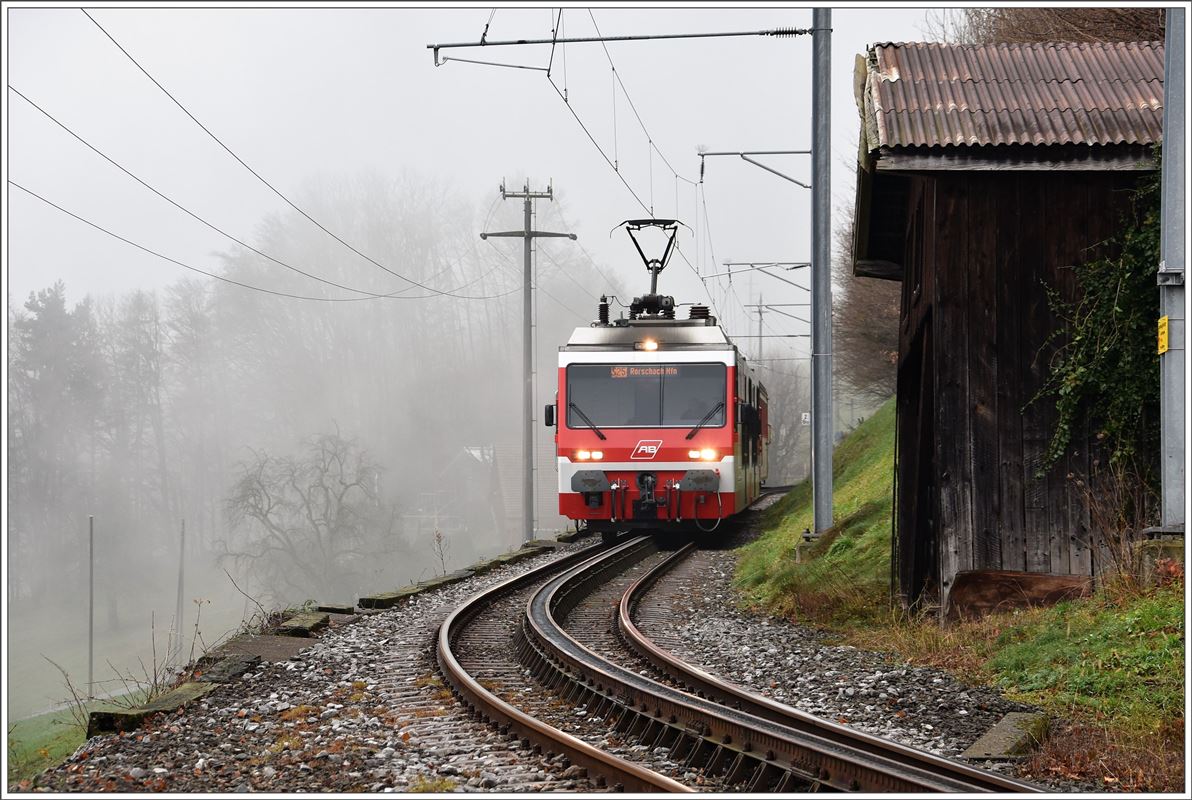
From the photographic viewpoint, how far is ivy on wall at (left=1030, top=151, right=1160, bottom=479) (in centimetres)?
923

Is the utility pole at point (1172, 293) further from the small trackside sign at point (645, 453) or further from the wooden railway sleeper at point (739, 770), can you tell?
the small trackside sign at point (645, 453)

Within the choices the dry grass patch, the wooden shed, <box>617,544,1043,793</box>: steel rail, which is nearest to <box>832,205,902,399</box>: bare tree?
the wooden shed

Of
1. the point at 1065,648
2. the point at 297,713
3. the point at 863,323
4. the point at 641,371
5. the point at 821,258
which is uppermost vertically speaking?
the point at 863,323

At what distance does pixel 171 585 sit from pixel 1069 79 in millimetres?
51073

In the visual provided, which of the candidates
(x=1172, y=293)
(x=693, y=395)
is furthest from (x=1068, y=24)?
(x=1172, y=293)

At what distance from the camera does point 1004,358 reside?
9750 mm

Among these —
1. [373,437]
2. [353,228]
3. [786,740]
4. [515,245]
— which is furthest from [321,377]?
[786,740]

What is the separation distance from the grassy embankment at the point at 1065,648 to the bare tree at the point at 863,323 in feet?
98.9

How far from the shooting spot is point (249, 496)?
45812 mm

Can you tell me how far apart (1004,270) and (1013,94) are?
→ 1622 millimetres

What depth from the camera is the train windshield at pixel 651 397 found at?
1889cm

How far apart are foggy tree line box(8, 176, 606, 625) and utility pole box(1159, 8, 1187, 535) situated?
135 ft

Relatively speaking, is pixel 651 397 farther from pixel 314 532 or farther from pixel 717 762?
pixel 314 532

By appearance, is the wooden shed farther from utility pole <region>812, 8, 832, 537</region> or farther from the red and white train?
the red and white train
